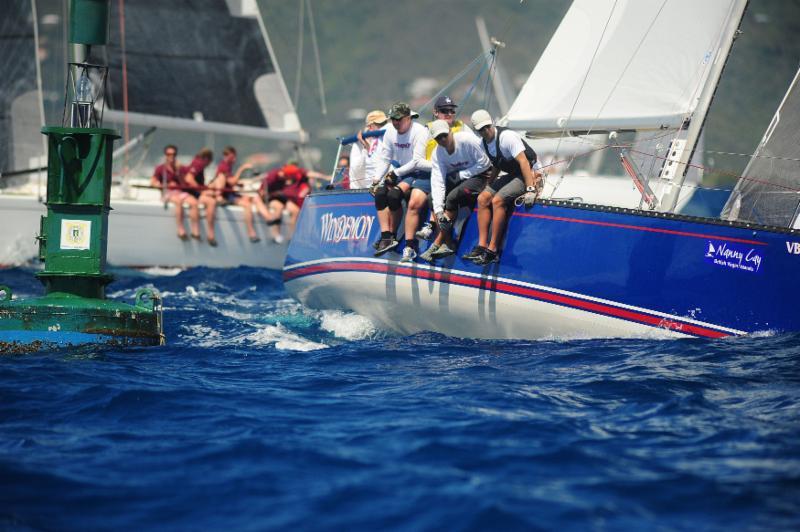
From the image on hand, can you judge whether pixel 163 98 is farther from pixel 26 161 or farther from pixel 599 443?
pixel 599 443

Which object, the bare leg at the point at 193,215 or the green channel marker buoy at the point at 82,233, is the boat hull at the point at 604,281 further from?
the bare leg at the point at 193,215

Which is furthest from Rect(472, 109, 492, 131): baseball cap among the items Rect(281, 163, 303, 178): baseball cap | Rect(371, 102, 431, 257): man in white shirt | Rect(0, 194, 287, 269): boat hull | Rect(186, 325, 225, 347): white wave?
Rect(0, 194, 287, 269): boat hull

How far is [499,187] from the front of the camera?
9.10 m

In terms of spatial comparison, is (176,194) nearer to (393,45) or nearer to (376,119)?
(376,119)

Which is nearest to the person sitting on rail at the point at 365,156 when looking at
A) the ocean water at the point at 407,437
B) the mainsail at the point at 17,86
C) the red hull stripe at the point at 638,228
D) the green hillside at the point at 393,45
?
the red hull stripe at the point at 638,228

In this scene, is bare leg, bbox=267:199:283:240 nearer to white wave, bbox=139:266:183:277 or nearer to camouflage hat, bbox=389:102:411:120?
white wave, bbox=139:266:183:277

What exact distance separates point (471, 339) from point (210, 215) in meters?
10.1

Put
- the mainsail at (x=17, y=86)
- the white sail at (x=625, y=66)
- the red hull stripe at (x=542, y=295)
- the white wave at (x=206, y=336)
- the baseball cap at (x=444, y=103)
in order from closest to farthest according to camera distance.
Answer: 1. the red hull stripe at (x=542, y=295)
2. the white wave at (x=206, y=336)
3. the baseball cap at (x=444, y=103)
4. the white sail at (x=625, y=66)
5. the mainsail at (x=17, y=86)

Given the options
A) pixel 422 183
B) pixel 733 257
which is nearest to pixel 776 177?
pixel 733 257

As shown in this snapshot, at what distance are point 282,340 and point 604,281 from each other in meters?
3.09

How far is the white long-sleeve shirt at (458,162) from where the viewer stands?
925 centimetres

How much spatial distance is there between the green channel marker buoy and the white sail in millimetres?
4458

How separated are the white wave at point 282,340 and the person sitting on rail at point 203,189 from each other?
8.48 m

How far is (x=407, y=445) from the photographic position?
5.68m
